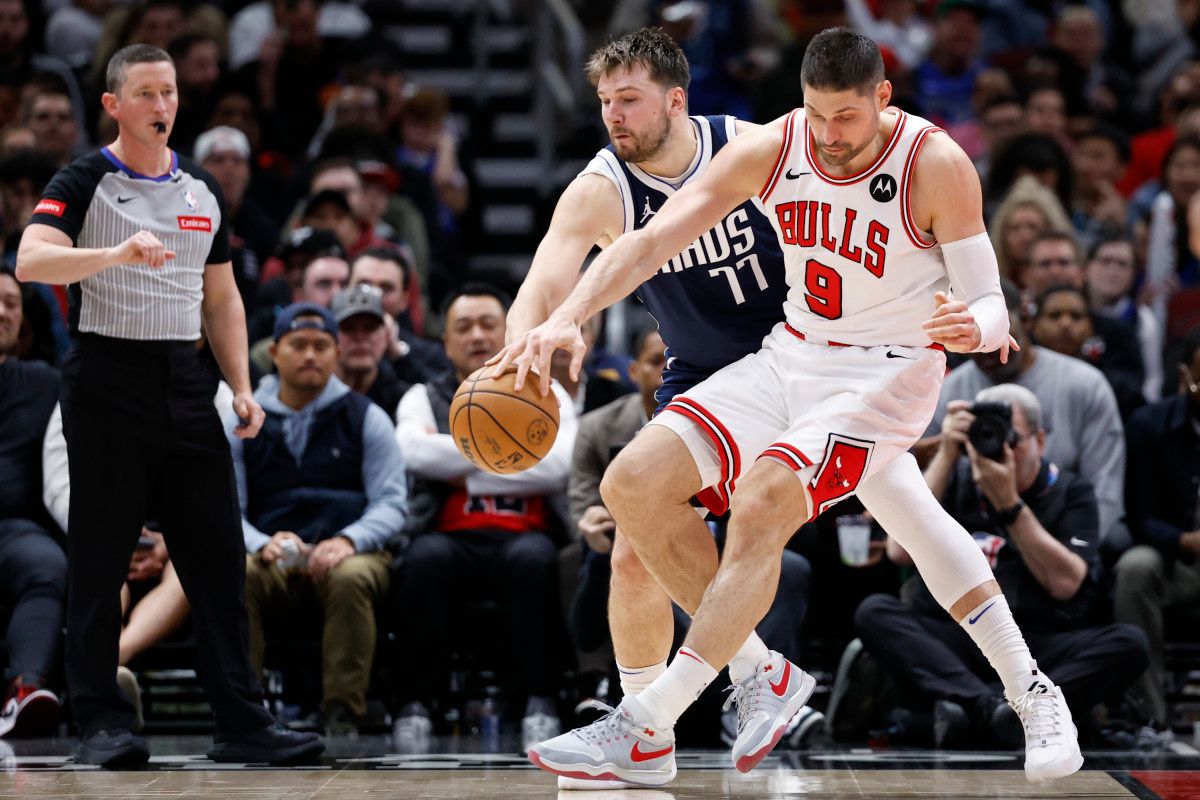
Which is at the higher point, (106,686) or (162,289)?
(162,289)

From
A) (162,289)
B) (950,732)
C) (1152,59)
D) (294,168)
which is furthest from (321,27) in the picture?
(950,732)

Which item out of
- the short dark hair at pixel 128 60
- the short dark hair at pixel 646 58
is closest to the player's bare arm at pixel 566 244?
the short dark hair at pixel 646 58

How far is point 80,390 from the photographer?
17.5 ft

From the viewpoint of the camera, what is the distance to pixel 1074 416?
695 cm

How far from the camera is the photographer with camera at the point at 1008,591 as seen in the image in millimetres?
6156

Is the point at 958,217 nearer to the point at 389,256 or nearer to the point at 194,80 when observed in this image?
the point at 389,256

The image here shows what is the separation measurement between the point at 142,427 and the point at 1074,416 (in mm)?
3757

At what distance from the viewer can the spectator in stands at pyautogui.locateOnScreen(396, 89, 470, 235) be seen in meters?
10.8

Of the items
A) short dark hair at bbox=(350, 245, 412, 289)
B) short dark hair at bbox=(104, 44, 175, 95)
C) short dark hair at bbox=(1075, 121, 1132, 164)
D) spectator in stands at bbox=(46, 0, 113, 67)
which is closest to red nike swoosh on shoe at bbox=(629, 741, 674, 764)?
short dark hair at bbox=(104, 44, 175, 95)

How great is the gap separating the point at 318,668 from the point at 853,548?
2.24 metres

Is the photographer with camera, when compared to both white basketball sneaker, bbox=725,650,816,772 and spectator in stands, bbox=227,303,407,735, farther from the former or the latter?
spectator in stands, bbox=227,303,407,735

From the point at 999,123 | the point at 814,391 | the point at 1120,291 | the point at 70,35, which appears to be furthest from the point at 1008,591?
the point at 70,35

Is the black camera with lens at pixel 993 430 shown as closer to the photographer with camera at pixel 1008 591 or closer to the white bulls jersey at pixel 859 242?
the photographer with camera at pixel 1008 591

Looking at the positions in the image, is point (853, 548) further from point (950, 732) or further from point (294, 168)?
point (294, 168)
